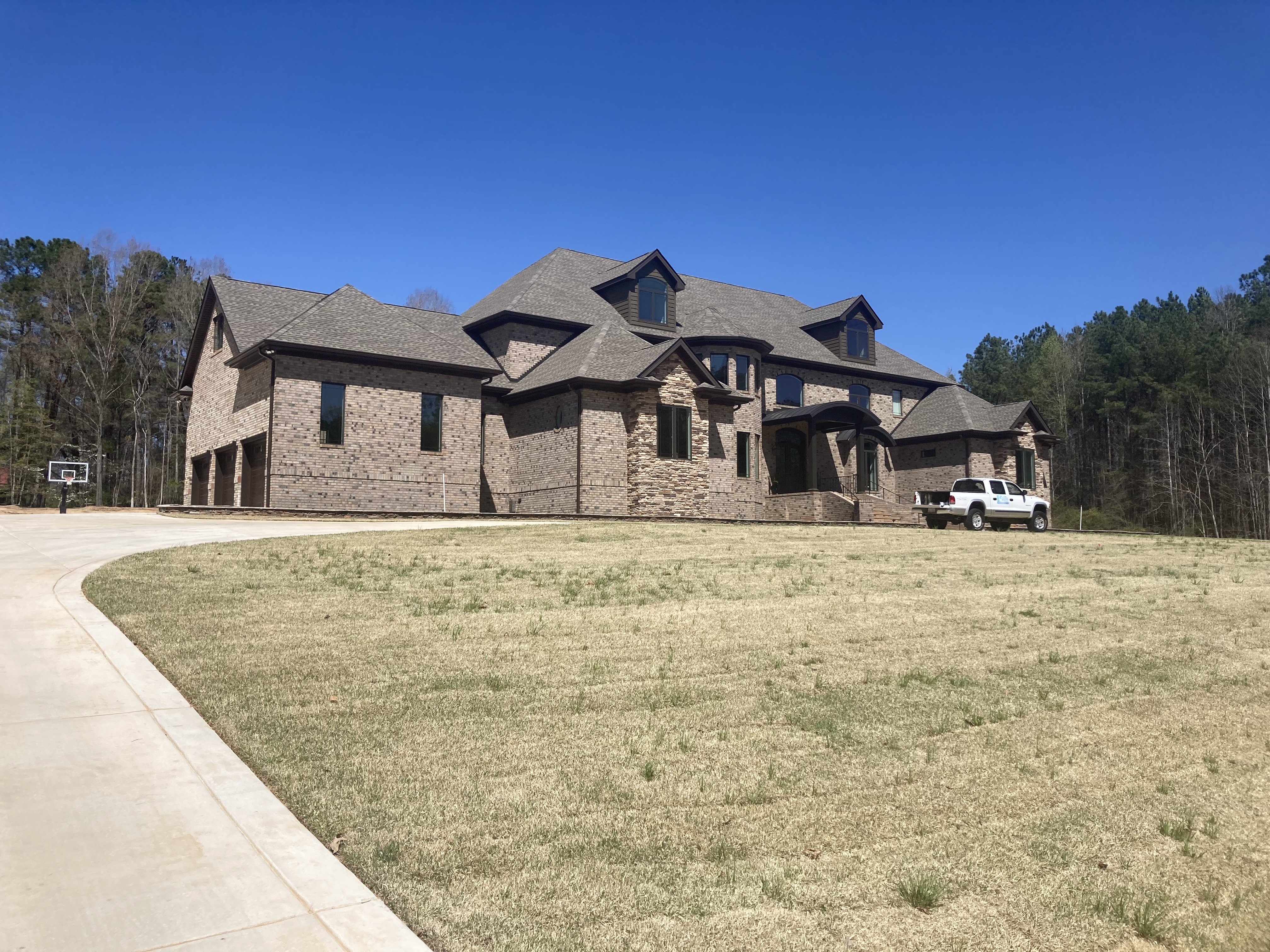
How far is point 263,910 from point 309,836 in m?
0.79

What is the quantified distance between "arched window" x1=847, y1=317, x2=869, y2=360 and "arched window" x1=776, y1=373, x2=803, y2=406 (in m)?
4.06

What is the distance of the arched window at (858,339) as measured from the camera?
41688mm

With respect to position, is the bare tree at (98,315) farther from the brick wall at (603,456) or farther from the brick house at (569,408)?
the brick wall at (603,456)

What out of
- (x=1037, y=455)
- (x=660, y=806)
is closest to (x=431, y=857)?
(x=660, y=806)

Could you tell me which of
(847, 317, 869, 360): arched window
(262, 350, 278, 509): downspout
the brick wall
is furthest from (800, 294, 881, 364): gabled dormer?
(262, 350, 278, 509): downspout

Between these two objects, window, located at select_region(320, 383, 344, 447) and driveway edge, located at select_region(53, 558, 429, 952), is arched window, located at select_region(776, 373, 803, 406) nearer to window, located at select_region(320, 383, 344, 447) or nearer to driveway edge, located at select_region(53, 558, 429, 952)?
window, located at select_region(320, 383, 344, 447)

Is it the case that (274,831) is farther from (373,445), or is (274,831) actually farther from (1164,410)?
(1164,410)

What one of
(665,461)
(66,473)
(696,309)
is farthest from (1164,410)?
(66,473)

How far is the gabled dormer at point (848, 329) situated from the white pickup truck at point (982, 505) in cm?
1223

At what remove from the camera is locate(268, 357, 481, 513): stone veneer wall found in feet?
83.9

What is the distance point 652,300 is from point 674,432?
823cm

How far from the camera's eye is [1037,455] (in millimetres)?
42969

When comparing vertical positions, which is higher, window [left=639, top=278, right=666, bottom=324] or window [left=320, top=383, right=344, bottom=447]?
window [left=639, top=278, right=666, bottom=324]

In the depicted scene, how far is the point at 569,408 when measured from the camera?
95.7ft
